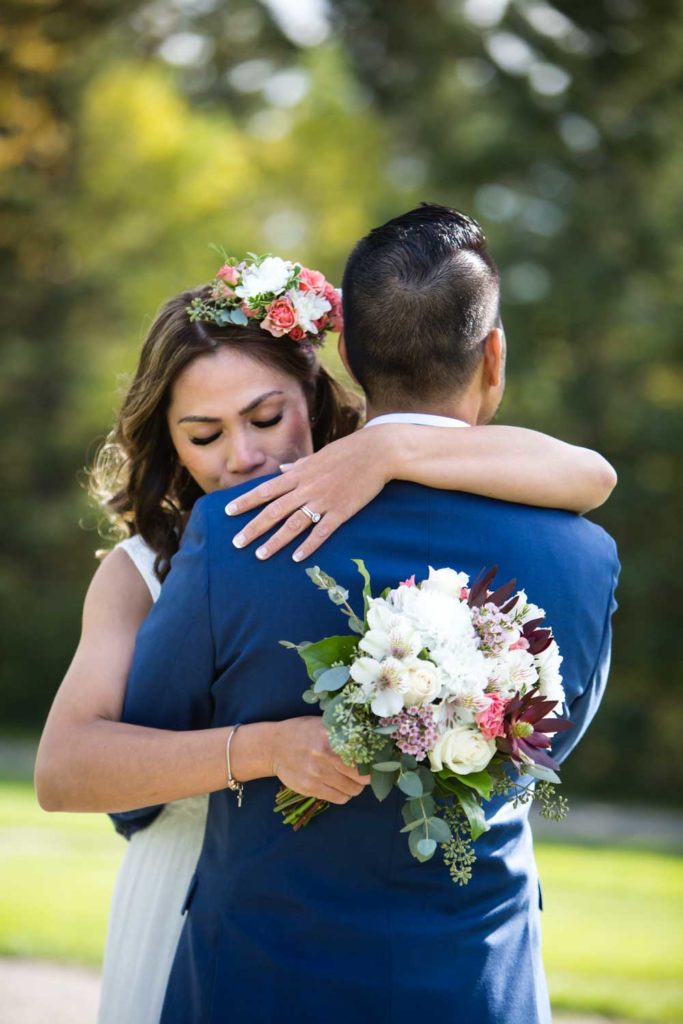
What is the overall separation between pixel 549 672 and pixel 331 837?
1.81ft

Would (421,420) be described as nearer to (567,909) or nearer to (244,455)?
(244,455)

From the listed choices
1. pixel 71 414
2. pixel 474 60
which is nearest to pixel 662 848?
pixel 71 414

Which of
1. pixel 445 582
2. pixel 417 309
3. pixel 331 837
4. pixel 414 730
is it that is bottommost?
pixel 331 837

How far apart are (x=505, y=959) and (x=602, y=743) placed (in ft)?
51.5

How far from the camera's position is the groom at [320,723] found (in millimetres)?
2326

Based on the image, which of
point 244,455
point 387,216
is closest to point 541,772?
point 244,455

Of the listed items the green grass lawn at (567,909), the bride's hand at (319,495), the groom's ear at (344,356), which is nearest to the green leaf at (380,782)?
the bride's hand at (319,495)

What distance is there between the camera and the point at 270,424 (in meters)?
3.25

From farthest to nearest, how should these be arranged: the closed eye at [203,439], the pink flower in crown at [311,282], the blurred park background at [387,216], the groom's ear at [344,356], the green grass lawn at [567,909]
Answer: the blurred park background at [387,216], the green grass lawn at [567,909], the pink flower in crown at [311,282], the closed eye at [203,439], the groom's ear at [344,356]

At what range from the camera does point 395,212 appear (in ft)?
63.2

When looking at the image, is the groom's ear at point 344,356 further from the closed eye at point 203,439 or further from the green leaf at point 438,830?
the green leaf at point 438,830

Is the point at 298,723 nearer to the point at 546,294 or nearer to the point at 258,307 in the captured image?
the point at 258,307

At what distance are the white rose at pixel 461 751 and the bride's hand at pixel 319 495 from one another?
1.55ft

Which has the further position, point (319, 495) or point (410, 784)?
point (319, 495)
